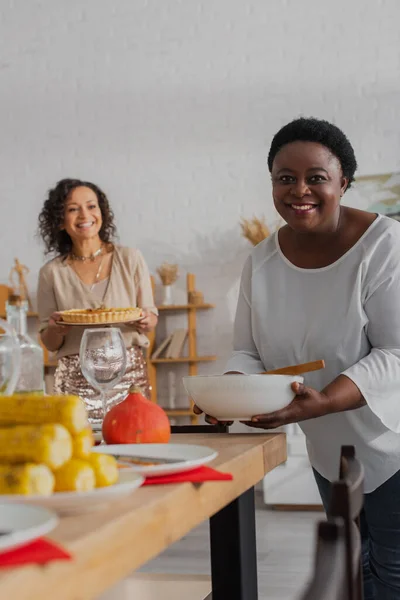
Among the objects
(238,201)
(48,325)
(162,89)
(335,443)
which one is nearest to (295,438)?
(238,201)

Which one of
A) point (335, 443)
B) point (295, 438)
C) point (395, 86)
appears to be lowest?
point (295, 438)

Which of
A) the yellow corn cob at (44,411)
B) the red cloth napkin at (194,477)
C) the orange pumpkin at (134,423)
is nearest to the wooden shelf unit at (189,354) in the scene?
the orange pumpkin at (134,423)

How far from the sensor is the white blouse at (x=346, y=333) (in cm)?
159

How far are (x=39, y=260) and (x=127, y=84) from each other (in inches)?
48.7

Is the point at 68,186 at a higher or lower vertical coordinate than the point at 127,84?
lower

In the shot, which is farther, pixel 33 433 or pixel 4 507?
pixel 33 433

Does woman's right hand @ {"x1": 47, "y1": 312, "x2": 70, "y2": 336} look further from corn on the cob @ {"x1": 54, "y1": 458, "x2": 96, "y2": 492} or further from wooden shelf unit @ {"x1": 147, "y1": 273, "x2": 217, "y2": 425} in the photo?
corn on the cob @ {"x1": 54, "y1": 458, "x2": 96, "y2": 492}

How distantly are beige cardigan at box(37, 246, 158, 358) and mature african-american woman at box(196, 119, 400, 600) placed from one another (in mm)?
1722

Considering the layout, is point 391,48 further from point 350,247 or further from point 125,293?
point 350,247

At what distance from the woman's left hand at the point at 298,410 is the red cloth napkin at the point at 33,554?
0.78 m

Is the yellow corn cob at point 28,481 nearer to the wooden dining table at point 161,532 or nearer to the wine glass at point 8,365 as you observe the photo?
the wooden dining table at point 161,532

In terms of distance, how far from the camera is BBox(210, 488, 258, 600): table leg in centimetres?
134

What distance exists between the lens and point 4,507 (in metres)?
0.69

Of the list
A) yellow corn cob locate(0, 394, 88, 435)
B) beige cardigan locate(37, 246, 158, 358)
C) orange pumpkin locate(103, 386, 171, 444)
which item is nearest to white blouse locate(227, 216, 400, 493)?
orange pumpkin locate(103, 386, 171, 444)
